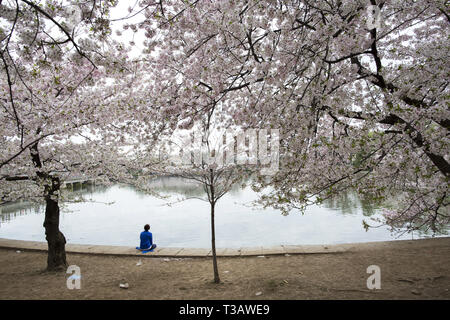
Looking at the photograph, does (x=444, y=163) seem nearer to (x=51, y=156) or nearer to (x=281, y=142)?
(x=281, y=142)

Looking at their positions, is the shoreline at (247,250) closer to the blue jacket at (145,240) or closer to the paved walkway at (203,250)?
the paved walkway at (203,250)

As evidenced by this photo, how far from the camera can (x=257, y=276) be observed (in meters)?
6.23

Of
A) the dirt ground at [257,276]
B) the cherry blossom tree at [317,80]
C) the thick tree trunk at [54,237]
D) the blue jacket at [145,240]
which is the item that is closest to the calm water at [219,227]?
the blue jacket at [145,240]

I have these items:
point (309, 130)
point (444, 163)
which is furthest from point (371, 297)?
point (309, 130)

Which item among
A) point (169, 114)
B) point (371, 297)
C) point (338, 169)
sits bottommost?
point (371, 297)

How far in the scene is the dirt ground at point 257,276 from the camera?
17.1 feet

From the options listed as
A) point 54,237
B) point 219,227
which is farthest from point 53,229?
point 219,227

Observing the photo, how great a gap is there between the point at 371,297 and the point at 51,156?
7.98 meters

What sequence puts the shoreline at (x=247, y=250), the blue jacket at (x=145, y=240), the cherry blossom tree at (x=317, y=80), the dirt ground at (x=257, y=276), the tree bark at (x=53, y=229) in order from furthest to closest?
the blue jacket at (x=145, y=240)
the shoreline at (x=247, y=250)
the tree bark at (x=53, y=229)
the dirt ground at (x=257, y=276)
the cherry blossom tree at (x=317, y=80)

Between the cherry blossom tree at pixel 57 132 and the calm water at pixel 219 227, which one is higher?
the cherry blossom tree at pixel 57 132

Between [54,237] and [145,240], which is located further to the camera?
[145,240]

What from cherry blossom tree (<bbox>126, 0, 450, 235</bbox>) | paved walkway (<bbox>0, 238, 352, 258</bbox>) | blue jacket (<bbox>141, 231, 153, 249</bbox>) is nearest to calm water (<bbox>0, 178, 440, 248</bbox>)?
blue jacket (<bbox>141, 231, 153, 249</bbox>)

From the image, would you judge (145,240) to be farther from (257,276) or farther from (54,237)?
(257,276)
